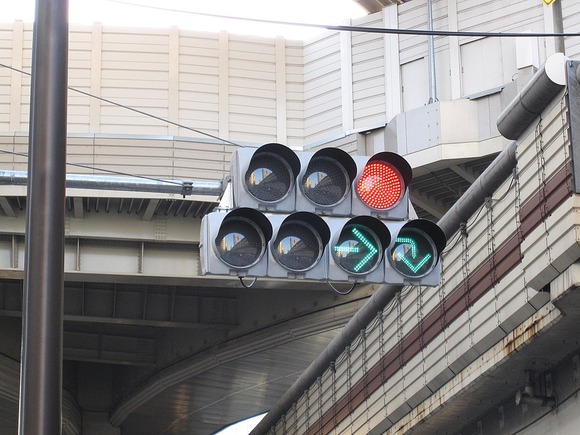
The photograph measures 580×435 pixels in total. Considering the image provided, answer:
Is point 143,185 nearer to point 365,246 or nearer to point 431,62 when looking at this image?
point 365,246

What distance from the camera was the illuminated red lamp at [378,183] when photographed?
11.0 meters

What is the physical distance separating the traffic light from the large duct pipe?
554cm

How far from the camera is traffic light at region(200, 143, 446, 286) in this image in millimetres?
10508

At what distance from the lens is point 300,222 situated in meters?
10.6

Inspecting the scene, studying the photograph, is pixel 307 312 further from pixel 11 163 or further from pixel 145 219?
pixel 11 163

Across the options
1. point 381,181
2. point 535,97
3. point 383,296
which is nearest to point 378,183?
point 381,181

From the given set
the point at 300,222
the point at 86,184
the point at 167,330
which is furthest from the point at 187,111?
the point at 300,222

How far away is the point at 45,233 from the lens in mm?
8391

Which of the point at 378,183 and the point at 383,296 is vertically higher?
the point at 378,183

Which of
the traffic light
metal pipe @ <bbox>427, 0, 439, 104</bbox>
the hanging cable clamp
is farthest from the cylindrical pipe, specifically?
metal pipe @ <bbox>427, 0, 439, 104</bbox>

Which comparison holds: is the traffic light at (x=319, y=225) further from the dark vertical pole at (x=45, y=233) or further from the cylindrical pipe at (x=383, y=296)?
the cylindrical pipe at (x=383, y=296)

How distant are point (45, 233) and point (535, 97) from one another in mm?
9559

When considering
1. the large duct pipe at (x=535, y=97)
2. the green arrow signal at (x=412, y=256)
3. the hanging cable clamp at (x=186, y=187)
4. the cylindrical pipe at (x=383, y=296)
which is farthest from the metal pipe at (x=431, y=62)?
the green arrow signal at (x=412, y=256)

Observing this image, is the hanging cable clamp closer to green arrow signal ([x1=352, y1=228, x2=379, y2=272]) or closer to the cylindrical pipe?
green arrow signal ([x1=352, y1=228, x2=379, y2=272])
